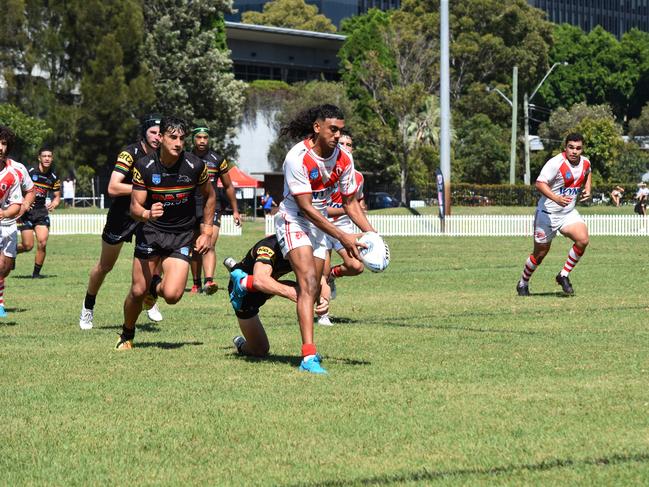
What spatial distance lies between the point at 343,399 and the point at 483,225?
34.7 metres

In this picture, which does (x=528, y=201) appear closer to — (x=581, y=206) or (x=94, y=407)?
(x=581, y=206)

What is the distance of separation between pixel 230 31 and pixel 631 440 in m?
85.9

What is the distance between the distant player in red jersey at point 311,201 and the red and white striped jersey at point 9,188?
4.74 metres

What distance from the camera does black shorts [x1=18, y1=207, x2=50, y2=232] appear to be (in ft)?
67.4

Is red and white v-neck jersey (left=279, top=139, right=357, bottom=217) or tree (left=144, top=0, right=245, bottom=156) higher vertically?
tree (left=144, top=0, right=245, bottom=156)

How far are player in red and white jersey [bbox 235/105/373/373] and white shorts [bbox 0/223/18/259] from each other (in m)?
5.03

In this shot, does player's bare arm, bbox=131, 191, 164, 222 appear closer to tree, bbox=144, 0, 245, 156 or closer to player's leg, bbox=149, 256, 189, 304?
player's leg, bbox=149, 256, 189, 304

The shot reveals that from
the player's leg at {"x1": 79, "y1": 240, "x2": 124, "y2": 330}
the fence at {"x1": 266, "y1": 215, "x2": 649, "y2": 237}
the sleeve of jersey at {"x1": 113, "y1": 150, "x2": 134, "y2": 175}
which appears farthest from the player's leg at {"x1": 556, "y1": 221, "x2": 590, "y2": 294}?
the fence at {"x1": 266, "y1": 215, "x2": 649, "y2": 237}

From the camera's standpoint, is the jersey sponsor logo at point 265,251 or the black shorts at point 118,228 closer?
the jersey sponsor logo at point 265,251

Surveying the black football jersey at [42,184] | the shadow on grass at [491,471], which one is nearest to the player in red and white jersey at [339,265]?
the shadow on grass at [491,471]

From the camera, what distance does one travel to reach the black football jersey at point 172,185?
10.8 m

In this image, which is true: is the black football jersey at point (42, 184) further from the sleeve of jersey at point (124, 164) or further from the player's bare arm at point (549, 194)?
the sleeve of jersey at point (124, 164)

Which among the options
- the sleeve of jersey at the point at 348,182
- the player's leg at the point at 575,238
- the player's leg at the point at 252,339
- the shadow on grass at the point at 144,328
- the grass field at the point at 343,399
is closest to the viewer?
the grass field at the point at 343,399

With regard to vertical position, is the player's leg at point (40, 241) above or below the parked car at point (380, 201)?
above
